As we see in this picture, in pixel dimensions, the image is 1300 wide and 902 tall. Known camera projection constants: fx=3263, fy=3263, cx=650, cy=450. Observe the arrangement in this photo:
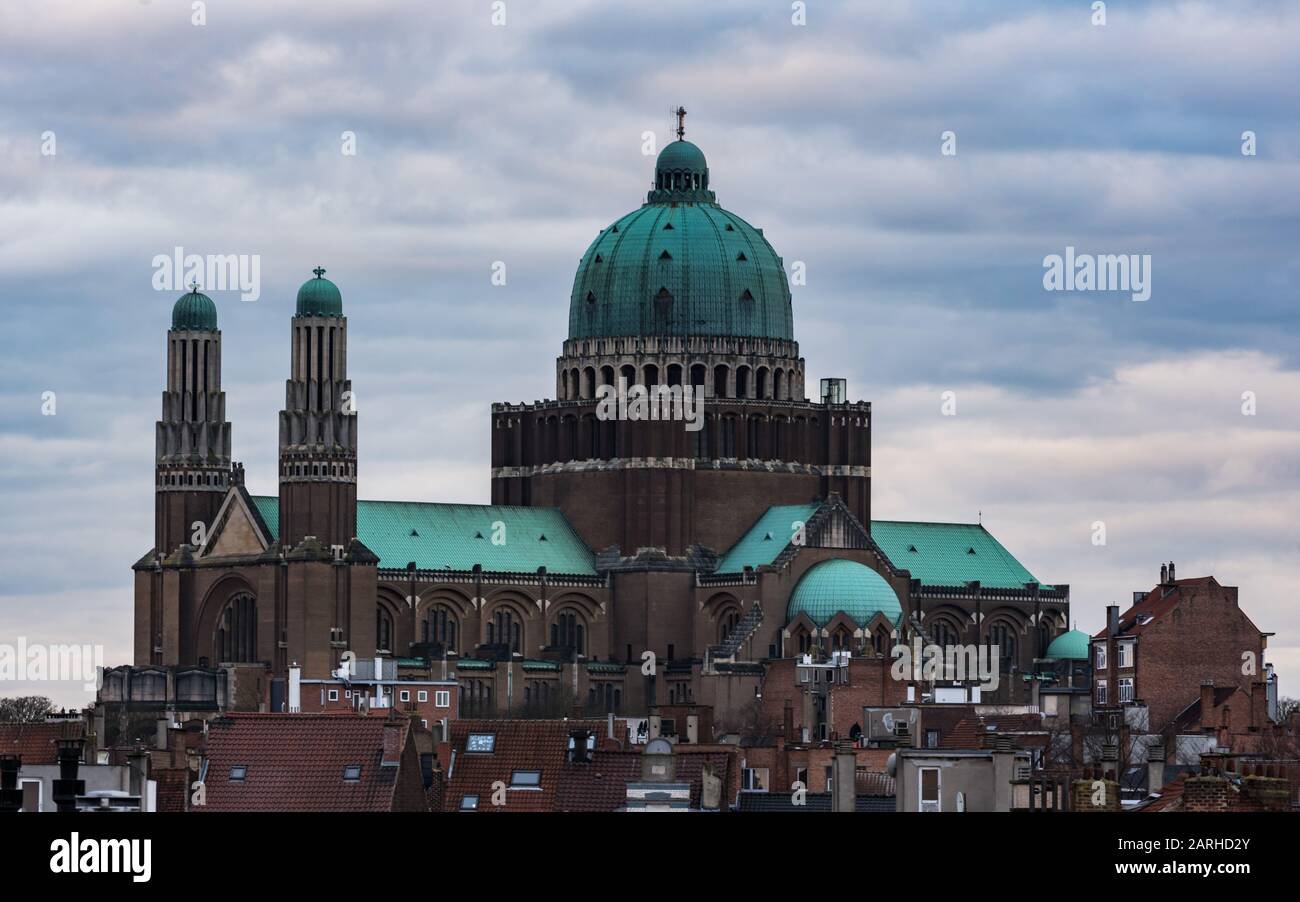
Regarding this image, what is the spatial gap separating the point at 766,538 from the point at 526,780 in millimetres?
120416

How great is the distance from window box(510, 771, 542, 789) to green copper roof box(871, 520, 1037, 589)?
128 meters

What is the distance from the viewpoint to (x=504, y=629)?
18450 cm

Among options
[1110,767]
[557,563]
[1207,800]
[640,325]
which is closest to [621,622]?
[557,563]

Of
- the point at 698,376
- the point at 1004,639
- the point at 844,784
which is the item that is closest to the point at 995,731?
the point at 844,784

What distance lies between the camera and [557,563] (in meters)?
186

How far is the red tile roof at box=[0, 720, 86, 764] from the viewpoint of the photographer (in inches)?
3091

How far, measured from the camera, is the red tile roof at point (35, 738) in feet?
258

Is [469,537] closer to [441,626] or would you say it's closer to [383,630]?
[441,626]

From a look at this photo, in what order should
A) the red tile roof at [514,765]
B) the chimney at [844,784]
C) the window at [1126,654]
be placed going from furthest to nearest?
the window at [1126,654]
the red tile roof at [514,765]
the chimney at [844,784]

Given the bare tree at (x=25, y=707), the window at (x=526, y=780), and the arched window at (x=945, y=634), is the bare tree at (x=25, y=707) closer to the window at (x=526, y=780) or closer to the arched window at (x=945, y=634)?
the arched window at (x=945, y=634)

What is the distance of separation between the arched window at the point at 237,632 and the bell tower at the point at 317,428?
5.72 m

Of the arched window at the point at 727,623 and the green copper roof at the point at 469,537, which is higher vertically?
the green copper roof at the point at 469,537

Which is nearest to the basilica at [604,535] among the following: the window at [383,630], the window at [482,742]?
the window at [383,630]

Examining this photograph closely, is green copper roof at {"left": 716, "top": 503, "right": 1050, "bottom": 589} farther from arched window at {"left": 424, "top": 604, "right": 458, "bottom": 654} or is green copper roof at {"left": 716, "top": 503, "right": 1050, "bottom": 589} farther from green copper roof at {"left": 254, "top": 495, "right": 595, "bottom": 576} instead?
arched window at {"left": 424, "top": 604, "right": 458, "bottom": 654}
